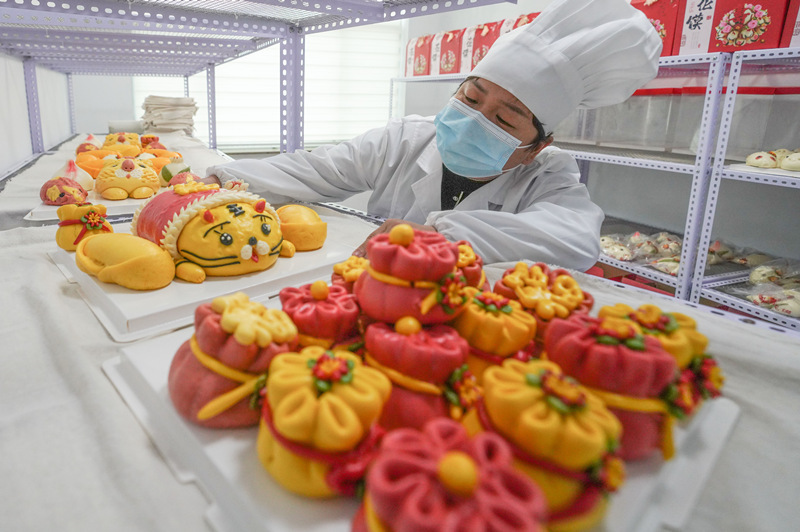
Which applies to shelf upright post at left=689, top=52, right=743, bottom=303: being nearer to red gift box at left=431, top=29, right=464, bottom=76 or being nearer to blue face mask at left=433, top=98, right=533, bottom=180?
blue face mask at left=433, top=98, right=533, bottom=180

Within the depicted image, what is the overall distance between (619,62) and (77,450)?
43.2 inches

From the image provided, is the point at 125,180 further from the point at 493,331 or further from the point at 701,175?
the point at 701,175

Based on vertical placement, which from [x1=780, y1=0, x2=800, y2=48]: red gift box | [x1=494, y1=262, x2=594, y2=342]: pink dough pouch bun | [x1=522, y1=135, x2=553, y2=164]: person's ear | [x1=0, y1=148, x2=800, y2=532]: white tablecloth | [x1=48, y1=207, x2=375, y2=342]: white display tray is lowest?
[x1=0, y1=148, x2=800, y2=532]: white tablecloth

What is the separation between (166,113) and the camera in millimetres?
3451

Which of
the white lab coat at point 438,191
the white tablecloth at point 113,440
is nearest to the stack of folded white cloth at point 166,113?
the white lab coat at point 438,191

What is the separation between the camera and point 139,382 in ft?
1.89

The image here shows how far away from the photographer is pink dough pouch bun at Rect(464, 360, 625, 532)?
326 millimetres

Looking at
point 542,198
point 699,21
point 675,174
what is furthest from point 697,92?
point 542,198

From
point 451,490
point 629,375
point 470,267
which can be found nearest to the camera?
point 451,490

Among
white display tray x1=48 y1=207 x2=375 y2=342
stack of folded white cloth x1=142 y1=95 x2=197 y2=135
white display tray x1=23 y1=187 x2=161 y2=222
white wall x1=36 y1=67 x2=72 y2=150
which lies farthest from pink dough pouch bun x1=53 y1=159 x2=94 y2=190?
stack of folded white cloth x1=142 y1=95 x2=197 y2=135

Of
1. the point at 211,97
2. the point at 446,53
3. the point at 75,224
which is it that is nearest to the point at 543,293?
the point at 75,224

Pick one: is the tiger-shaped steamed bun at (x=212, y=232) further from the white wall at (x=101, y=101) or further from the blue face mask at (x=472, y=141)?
the white wall at (x=101, y=101)

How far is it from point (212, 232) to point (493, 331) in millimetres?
607

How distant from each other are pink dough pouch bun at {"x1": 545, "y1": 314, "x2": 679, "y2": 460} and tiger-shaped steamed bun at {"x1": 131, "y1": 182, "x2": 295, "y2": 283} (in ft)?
2.14
